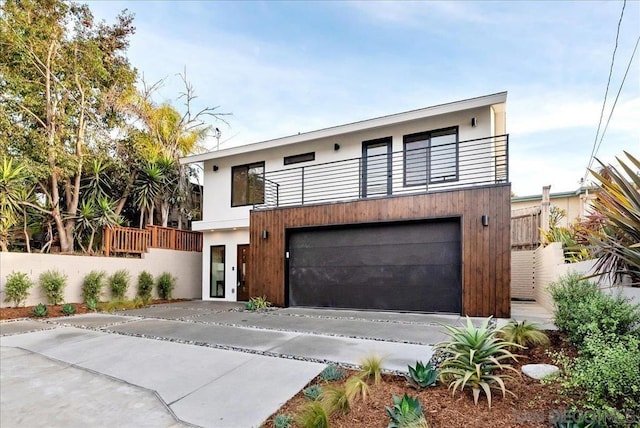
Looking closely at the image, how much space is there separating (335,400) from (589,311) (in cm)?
255

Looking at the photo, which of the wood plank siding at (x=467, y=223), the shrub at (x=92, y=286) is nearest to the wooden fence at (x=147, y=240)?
the shrub at (x=92, y=286)

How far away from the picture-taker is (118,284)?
435 inches

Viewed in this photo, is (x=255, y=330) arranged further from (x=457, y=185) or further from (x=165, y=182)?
(x=165, y=182)

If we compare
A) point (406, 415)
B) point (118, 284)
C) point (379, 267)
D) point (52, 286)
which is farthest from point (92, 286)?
point (406, 415)

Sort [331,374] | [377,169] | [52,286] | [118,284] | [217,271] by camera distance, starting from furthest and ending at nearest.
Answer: [217,271], [118,284], [377,169], [52,286], [331,374]

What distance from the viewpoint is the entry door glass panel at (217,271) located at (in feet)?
41.1

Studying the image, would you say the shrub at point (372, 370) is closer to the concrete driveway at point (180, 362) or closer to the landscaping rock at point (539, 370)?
the concrete driveway at point (180, 362)

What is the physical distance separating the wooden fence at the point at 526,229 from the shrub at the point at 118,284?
12.5 meters

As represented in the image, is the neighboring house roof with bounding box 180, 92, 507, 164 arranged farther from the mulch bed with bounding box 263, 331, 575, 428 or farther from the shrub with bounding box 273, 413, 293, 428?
the shrub with bounding box 273, 413, 293, 428

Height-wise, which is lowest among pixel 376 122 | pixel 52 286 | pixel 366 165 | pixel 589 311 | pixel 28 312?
pixel 28 312

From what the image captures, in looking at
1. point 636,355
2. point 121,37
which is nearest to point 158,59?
point 121,37

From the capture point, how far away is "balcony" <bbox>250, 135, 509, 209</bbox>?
8805mm

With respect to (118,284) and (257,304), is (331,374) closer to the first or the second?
(257,304)

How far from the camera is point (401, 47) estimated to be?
10.4m
